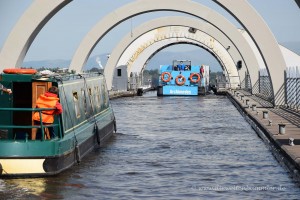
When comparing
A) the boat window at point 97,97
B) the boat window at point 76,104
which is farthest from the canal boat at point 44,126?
the boat window at point 97,97

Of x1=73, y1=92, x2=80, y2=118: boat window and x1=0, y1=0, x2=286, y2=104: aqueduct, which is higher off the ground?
x1=0, y1=0, x2=286, y2=104: aqueduct

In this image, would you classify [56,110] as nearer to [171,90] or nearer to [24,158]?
[24,158]

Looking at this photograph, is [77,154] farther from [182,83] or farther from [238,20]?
[182,83]

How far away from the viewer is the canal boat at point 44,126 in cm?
1509

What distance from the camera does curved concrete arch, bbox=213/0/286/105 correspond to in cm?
3525

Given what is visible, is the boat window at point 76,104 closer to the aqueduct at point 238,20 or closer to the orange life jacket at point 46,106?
the orange life jacket at point 46,106

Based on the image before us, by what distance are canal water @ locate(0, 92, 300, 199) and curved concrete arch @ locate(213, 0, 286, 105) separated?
8.54m

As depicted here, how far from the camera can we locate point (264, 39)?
35.5 metres

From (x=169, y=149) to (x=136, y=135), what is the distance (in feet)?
15.6

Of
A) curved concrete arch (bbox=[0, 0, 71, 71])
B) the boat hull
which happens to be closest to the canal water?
the boat hull

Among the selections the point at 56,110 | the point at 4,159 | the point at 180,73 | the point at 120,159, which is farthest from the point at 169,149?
the point at 180,73

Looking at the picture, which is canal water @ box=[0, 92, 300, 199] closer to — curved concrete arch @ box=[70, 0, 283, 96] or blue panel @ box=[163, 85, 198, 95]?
curved concrete arch @ box=[70, 0, 283, 96]

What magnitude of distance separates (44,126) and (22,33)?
18.4 m

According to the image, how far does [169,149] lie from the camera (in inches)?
835
